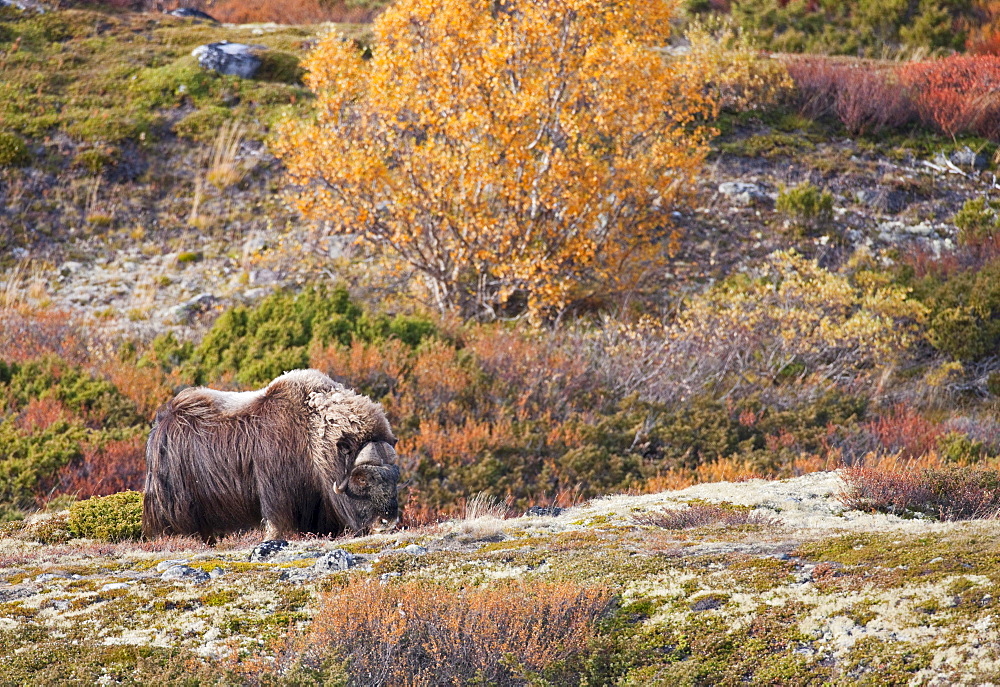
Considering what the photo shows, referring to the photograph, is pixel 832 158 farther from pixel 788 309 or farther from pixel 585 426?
pixel 585 426

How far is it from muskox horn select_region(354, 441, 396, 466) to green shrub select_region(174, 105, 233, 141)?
16161 millimetres

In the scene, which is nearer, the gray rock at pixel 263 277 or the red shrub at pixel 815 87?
the gray rock at pixel 263 277

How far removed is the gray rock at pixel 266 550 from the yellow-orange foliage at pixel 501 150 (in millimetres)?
8333

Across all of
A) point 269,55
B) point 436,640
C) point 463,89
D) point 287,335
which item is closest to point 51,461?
point 287,335

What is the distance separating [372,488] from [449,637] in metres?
2.57

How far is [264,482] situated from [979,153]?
20.0 m

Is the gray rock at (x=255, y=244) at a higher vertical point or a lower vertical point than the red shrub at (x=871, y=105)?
lower

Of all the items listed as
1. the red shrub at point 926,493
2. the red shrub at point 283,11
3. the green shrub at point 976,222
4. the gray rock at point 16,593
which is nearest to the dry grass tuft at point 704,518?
the red shrub at point 926,493

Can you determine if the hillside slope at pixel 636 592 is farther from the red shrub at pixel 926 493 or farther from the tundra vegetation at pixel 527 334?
the red shrub at pixel 926 493

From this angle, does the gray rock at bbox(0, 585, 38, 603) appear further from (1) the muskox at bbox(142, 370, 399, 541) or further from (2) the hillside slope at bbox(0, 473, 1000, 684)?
(1) the muskox at bbox(142, 370, 399, 541)

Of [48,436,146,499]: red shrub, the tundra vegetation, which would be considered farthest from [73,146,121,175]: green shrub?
[48,436,146,499]: red shrub

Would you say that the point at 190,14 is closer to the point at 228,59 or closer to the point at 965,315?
the point at 228,59

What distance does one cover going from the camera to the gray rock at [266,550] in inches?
259

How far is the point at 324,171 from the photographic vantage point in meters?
15.0
